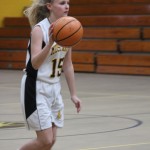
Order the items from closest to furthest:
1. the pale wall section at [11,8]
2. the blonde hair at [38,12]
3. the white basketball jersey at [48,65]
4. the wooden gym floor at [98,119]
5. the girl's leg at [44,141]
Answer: the girl's leg at [44,141]
the white basketball jersey at [48,65]
the blonde hair at [38,12]
the wooden gym floor at [98,119]
the pale wall section at [11,8]

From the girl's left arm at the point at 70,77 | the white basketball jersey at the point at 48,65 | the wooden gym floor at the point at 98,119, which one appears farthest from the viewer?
the wooden gym floor at the point at 98,119

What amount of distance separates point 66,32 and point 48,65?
32 cm

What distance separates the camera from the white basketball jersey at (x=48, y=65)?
5203 millimetres

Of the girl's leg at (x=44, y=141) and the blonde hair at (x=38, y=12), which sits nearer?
the girl's leg at (x=44, y=141)

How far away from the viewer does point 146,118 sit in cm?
930

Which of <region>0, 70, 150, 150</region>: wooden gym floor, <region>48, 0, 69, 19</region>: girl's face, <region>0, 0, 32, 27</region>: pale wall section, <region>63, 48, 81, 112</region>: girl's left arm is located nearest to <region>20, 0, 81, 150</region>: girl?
<region>48, 0, 69, 19</region>: girl's face

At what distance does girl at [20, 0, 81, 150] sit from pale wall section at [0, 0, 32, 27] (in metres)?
17.2

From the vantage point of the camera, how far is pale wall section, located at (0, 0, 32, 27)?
22.4m

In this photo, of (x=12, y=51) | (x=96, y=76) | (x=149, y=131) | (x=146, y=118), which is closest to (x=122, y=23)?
(x=96, y=76)

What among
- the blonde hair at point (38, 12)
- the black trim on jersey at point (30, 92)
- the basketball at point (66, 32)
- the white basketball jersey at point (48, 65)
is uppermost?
the blonde hair at point (38, 12)

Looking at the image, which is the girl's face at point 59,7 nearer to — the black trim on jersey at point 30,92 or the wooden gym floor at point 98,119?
the black trim on jersey at point 30,92

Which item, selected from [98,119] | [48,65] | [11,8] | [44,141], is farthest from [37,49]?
[11,8]

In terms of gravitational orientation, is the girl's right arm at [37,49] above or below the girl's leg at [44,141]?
above

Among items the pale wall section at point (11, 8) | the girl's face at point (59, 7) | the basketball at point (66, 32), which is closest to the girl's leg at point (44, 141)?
the basketball at point (66, 32)
